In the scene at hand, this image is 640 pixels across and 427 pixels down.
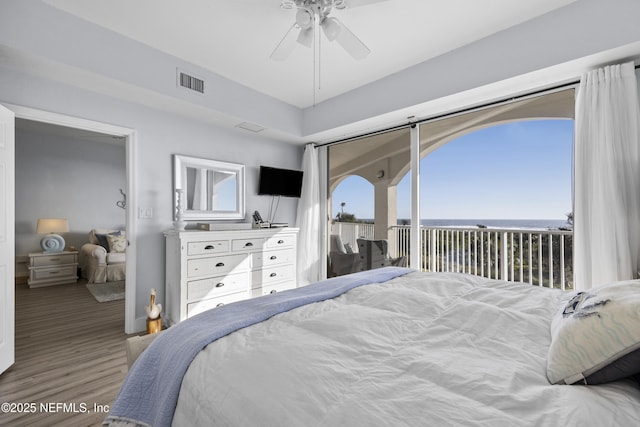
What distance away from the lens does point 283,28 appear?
2400 millimetres

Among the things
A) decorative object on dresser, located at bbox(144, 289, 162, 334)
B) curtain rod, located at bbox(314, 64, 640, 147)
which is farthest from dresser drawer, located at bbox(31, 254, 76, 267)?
curtain rod, located at bbox(314, 64, 640, 147)

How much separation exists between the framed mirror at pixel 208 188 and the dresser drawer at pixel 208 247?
52cm

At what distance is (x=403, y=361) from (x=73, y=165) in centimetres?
688

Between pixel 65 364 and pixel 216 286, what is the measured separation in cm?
129

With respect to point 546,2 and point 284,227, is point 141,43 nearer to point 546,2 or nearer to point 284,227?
point 284,227

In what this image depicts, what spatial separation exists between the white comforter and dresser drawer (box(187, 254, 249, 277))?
2041 millimetres

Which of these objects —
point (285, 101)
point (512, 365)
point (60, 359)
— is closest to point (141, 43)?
point (285, 101)

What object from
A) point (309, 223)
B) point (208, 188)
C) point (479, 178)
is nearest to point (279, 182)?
point (309, 223)

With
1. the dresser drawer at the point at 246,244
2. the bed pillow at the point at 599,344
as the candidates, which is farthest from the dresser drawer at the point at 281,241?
the bed pillow at the point at 599,344

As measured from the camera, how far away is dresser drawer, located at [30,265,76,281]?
4.68 meters

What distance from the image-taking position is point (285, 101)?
388 centimetres

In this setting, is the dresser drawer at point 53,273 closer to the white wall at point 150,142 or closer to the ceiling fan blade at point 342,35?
the white wall at point 150,142

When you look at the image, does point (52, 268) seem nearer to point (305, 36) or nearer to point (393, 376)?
point (305, 36)

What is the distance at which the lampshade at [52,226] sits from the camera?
16.0 feet
